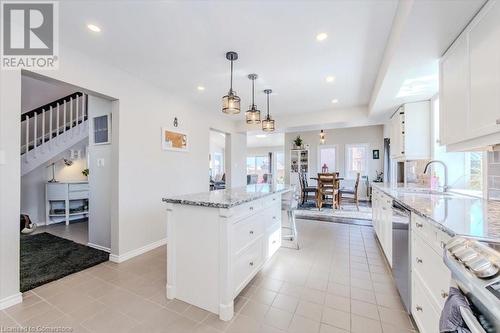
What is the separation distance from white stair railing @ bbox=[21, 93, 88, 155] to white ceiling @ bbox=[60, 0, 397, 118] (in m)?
2.73

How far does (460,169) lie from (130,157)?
4477 millimetres

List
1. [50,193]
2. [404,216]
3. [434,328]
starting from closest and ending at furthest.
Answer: [434,328]
[404,216]
[50,193]

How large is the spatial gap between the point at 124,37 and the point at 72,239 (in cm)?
336

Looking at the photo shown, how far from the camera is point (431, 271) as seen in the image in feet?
4.13

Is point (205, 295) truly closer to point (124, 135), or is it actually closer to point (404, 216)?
point (404, 216)

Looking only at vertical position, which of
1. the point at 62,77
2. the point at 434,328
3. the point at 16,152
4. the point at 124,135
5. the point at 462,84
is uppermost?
the point at 62,77

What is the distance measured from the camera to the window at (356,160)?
7898 mm

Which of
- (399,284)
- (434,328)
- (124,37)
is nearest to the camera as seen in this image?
(434,328)

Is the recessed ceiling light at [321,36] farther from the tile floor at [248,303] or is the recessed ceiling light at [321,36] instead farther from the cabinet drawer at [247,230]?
the tile floor at [248,303]

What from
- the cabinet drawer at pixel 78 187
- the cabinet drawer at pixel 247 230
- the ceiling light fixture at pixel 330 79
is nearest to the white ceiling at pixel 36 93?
the cabinet drawer at pixel 78 187

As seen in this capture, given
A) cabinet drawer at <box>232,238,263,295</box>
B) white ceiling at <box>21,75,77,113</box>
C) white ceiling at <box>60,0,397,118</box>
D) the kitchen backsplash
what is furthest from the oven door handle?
white ceiling at <box>21,75,77,113</box>

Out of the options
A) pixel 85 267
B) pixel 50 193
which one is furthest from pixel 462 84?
pixel 50 193

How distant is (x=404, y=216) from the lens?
1779 millimetres

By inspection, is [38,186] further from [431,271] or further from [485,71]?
[485,71]
